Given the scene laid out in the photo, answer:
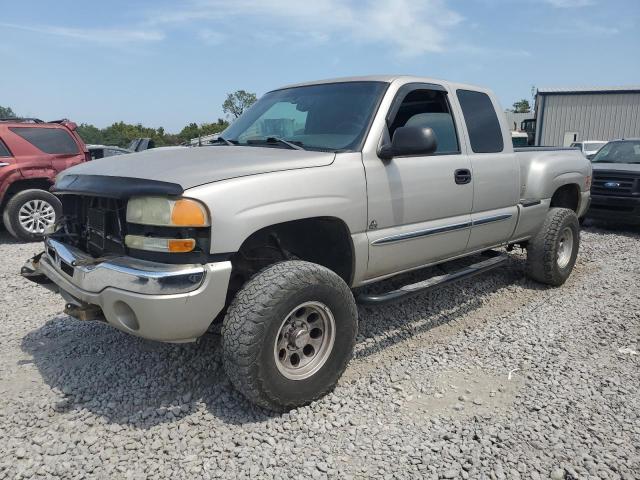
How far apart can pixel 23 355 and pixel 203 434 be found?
1.84 meters

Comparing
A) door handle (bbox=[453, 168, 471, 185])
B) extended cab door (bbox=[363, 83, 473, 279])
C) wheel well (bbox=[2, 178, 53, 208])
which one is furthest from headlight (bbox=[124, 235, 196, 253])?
wheel well (bbox=[2, 178, 53, 208])

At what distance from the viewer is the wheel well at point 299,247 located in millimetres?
3068

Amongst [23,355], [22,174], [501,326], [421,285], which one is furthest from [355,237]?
[22,174]

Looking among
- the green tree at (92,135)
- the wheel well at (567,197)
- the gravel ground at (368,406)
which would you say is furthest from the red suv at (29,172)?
the green tree at (92,135)

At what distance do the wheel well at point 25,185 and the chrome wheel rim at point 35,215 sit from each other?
31 cm

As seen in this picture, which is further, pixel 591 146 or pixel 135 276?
pixel 591 146

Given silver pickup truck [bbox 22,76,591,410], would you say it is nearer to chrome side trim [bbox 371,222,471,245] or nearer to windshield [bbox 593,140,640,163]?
chrome side trim [bbox 371,222,471,245]

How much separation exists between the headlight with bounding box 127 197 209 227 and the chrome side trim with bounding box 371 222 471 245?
1262 mm

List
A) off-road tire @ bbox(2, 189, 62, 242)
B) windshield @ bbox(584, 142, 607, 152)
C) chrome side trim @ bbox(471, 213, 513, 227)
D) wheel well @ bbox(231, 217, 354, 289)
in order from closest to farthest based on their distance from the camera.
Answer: wheel well @ bbox(231, 217, 354, 289) < chrome side trim @ bbox(471, 213, 513, 227) < off-road tire @ bbox(2, 189, 62, 242) < windshield @ bbox(584, 142, 607, 152)

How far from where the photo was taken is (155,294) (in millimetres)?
2484

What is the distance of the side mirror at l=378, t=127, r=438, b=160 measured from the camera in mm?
3199

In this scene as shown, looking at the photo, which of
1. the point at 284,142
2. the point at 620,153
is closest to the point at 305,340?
the point at 284,142

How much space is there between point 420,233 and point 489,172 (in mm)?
1055

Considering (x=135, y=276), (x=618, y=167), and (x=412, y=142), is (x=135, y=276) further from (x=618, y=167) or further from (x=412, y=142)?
(x=618, y=167)
